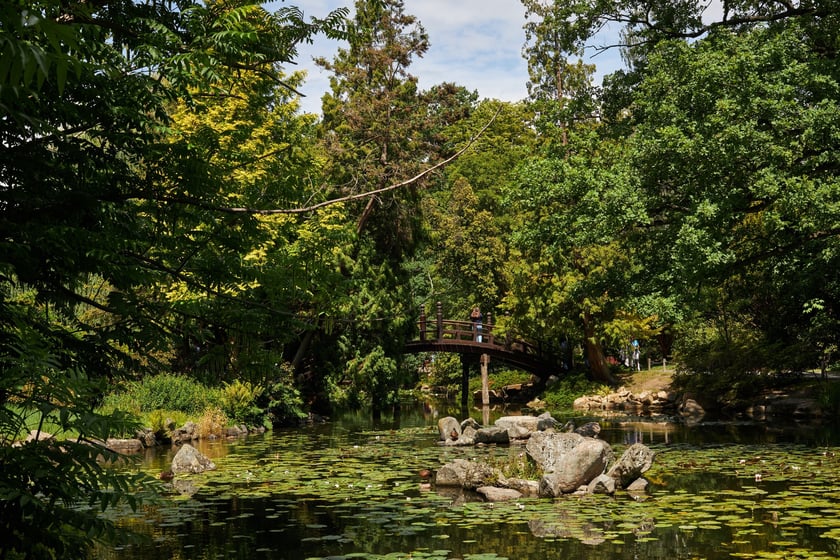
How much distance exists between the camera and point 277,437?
21.4m

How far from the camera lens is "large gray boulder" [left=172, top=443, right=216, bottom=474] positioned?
14078mm

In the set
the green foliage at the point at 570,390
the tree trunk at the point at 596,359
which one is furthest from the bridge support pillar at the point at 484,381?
the tree trunk at the point at 596,359

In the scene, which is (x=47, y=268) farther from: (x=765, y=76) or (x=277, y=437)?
(x=277, y=437)

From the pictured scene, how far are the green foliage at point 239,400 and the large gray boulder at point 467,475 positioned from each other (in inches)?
481

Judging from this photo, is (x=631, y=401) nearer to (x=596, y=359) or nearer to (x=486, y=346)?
(x=596, y=359)

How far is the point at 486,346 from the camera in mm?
35188

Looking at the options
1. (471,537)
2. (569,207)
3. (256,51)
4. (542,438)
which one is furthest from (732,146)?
(256,51)

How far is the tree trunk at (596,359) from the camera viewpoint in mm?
33062

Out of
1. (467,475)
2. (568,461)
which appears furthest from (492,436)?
(568,461)

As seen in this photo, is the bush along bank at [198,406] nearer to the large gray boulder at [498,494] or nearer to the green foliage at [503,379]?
the large gray boulder at [498,494]

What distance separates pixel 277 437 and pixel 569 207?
992cm

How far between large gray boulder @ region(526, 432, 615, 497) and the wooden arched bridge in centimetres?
2220

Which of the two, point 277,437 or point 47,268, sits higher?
point 47,268

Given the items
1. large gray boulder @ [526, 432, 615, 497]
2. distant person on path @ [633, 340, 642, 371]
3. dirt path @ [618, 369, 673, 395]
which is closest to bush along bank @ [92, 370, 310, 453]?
large gray boulder @ [526, 432, 615, 497]
